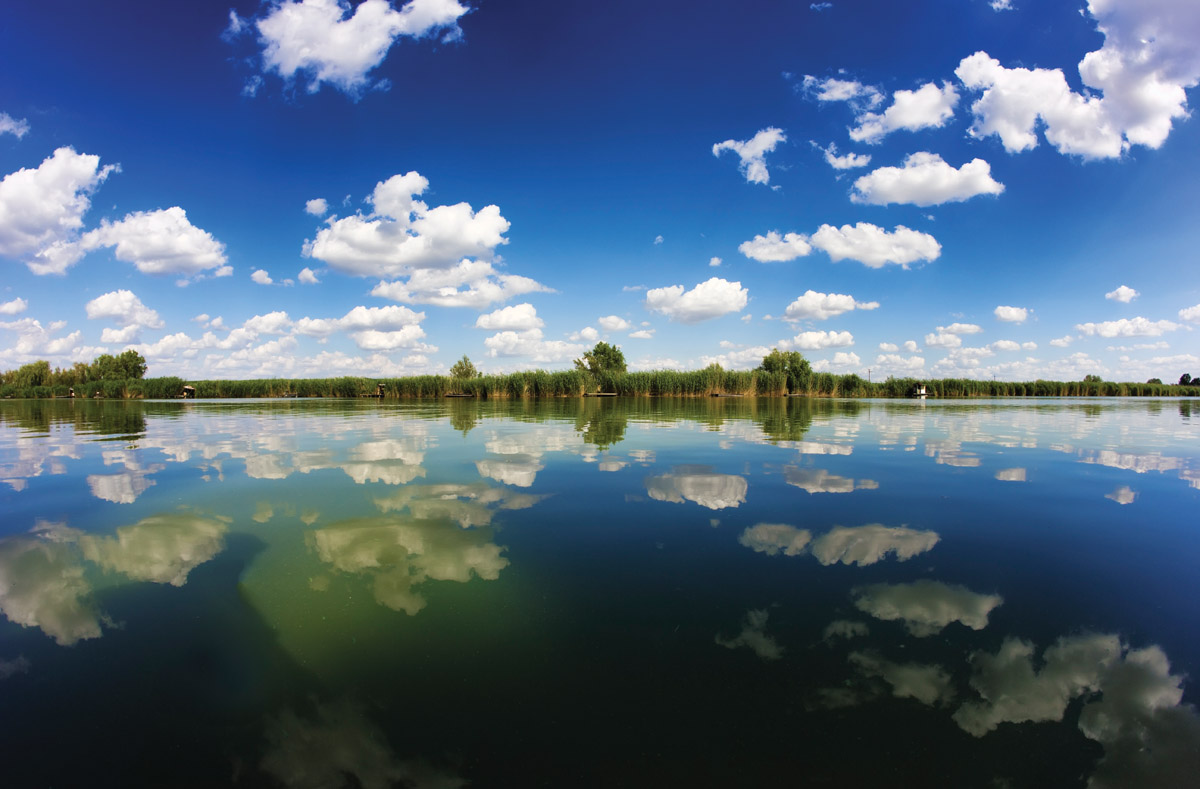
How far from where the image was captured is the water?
6.78 feet

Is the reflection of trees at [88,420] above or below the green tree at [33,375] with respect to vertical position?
below

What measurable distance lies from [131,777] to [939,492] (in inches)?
286

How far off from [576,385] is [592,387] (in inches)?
79.4

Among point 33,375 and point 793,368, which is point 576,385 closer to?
point 793,368

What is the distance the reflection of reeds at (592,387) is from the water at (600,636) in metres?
40.6

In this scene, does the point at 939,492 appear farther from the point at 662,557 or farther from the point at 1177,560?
the point at 662,557

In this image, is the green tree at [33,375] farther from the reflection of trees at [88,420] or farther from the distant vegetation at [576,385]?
the reflection of trees at [88,420]

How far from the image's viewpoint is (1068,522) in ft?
16.7

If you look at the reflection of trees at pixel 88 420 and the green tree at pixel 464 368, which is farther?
the green tree at pixel 464 368

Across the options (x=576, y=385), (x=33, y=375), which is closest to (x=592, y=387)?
(x=576, y=385)

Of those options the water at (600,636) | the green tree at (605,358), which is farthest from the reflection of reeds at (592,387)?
the water at (600,636)

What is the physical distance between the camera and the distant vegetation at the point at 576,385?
46969mm

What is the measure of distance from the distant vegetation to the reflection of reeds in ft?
0.29

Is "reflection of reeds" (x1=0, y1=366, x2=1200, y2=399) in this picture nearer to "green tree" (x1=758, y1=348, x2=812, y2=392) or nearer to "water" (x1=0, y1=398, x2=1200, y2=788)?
"green tree" (x1=758, y1=348, x2=812, y2=392)
